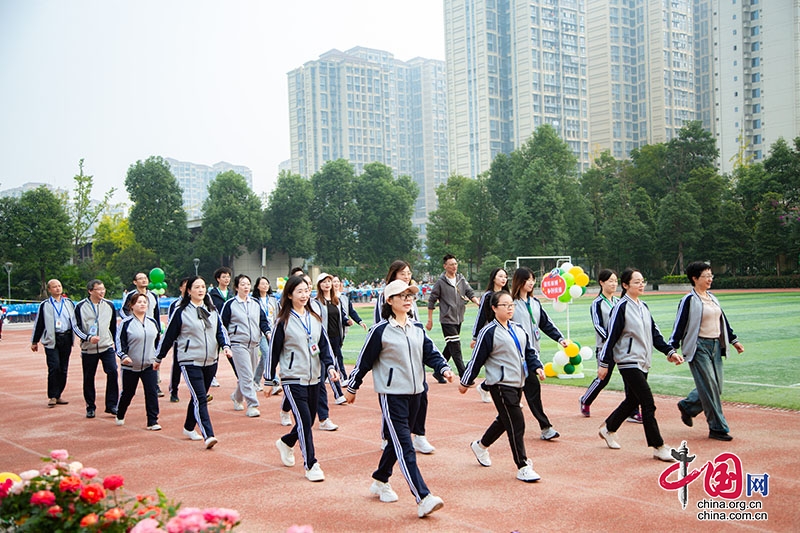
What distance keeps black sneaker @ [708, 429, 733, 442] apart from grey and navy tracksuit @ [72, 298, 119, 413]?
7805 mm

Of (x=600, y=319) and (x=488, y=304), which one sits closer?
(x=488, y=304)

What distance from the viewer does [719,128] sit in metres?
85.6

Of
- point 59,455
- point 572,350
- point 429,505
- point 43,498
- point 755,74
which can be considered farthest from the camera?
point 755,74

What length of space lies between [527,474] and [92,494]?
3.56m

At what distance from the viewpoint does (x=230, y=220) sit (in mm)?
62812

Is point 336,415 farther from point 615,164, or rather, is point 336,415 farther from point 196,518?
point 615,164

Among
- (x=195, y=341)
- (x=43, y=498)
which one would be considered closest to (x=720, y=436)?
(x=195, y=341)

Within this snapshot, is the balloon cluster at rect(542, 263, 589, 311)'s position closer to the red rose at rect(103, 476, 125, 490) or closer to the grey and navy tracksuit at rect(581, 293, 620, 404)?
the grey and navy tracksuit at rect(581, 293, 620, 404)

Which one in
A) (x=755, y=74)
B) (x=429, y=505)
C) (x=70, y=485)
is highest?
(x=755, y=74)

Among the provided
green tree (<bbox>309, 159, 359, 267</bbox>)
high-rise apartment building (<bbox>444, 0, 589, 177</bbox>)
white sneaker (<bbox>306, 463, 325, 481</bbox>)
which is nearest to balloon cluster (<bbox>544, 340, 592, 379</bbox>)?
white sneaker (<bbox>306, 463, 325, 481</bbox>)

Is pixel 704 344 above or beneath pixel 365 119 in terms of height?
beneath

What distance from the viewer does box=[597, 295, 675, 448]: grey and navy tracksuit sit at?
694 cm

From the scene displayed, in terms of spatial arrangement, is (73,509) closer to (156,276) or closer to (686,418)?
(686,418)

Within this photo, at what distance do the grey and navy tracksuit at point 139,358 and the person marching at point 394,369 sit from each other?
167 inches
